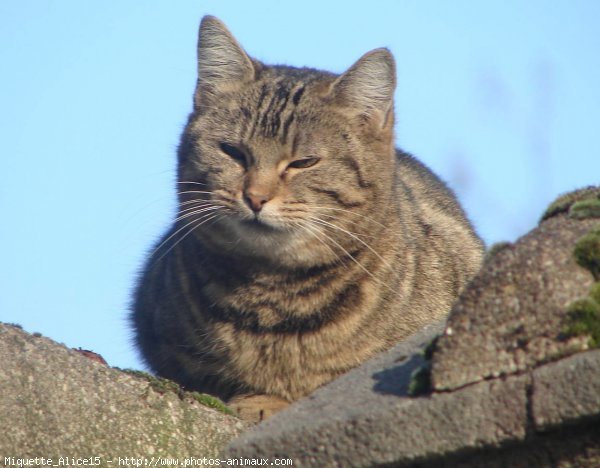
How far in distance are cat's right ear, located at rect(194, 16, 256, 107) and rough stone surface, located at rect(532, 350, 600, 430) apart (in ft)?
11.3

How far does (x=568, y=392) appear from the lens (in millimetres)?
2738

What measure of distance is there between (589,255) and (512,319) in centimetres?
33

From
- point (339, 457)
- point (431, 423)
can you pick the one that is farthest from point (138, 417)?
point (431, 423)

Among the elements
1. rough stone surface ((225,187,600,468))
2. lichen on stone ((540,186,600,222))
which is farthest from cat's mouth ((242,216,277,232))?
rough stone surface ((225,187,600,468))

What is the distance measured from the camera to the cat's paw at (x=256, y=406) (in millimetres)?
5012

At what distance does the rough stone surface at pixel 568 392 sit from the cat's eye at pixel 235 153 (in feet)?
9.20

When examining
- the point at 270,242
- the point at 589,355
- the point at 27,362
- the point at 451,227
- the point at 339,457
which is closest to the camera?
the point at 589,355

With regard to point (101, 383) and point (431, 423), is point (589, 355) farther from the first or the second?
point (101, 383)

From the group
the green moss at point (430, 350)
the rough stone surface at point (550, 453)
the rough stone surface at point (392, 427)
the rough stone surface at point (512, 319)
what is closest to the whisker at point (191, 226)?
the rough stone surface at point (392, 427)

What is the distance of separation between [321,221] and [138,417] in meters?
1.58

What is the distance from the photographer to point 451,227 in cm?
662

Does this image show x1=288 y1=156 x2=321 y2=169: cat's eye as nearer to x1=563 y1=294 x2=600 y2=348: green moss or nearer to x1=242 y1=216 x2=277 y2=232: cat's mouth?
x1=242 y1=216 x2=277 y2=232: cat's mouth

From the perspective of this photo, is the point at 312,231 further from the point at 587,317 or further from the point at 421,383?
the point at 587,317

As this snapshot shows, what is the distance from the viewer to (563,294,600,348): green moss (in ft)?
9.41
